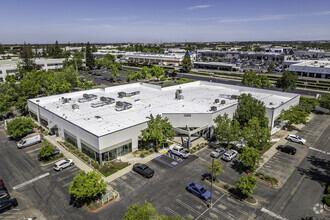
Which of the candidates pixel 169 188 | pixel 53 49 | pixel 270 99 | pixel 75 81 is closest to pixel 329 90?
pixel 270 99

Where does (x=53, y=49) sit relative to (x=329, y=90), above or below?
above

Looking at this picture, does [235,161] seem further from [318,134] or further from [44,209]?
[44,209]

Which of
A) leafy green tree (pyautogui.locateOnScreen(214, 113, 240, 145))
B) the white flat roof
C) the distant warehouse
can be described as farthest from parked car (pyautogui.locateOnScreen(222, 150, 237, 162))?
the white flat roof

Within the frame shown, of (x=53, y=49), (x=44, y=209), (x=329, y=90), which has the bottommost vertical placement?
(x=44, y=209)

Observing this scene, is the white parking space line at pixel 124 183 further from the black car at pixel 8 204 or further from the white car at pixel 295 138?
the white car at pixel 295 138

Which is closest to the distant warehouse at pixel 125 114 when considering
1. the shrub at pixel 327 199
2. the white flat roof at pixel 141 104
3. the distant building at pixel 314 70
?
the white flat roof at pixel 141 104

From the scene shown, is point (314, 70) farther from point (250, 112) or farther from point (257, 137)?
point (257, 137)

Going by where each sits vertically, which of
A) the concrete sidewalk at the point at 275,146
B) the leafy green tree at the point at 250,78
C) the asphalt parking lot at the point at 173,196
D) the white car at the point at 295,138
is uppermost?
the leafy green tree at the point at 250,78
